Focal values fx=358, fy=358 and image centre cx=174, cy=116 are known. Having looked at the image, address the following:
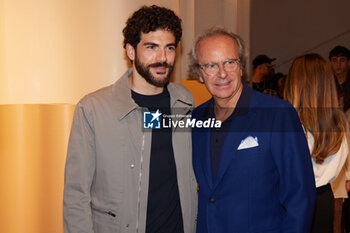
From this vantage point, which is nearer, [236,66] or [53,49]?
[236,66]

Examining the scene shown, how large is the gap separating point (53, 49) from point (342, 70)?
3.63 metres

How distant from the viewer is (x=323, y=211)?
8.53 feet

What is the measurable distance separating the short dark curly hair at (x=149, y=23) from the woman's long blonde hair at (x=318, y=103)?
100cm

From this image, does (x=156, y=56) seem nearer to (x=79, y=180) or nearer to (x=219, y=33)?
(x=219, y=33)

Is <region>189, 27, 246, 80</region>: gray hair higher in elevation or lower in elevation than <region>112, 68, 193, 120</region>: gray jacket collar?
higher

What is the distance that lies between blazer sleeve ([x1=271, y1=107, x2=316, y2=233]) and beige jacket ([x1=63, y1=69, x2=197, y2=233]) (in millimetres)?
721

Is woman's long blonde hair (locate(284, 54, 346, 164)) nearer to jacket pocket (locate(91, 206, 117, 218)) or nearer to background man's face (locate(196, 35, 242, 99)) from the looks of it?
background man's face (locate(196, 35, 242, 99))

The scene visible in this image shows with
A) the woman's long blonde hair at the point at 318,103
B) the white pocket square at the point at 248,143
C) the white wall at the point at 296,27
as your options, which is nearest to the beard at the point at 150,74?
the white pocket square at the point at 248,143

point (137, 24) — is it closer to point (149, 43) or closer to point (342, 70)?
point (149, 43)

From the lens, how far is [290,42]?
1091 cm

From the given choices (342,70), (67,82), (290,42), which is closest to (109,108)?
(67,82)

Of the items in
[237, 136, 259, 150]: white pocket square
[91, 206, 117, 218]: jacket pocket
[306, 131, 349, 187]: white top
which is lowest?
[91, 206, 117, 218]: jacket pocket

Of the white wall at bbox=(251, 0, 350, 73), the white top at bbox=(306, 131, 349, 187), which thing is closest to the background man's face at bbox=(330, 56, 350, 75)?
the white top at bbox=(306, 131, 349, 187)

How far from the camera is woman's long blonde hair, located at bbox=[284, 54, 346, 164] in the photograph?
252 cm
